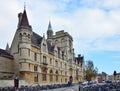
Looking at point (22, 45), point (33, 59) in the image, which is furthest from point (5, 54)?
point (33, 59)

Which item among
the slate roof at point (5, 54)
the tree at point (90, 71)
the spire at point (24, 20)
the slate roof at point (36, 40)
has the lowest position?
the tree at point (90, 71)

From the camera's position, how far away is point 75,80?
99625 mm

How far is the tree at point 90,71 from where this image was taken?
379ft

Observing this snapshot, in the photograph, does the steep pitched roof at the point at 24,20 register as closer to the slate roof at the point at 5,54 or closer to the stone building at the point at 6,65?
the slate roof at the point at 5,54

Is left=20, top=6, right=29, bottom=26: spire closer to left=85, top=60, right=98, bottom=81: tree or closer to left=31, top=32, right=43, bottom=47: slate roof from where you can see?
left=31, top=32, right=43, bottom=47: slate roof

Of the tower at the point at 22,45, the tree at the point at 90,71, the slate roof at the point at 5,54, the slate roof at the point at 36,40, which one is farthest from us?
the tree at the point at 90,71

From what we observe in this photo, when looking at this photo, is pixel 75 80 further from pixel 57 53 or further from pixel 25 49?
pixel 25 49

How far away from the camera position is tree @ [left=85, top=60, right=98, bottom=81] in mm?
115625

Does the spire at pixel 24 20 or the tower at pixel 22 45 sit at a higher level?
the spire at pixel 24 20

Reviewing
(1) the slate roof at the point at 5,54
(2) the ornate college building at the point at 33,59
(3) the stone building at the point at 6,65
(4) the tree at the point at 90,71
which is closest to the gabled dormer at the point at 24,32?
(2) the ornate college building at the point at 33,59

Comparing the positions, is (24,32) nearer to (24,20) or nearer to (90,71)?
(24,20)

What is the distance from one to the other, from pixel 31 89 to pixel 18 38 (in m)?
17.0

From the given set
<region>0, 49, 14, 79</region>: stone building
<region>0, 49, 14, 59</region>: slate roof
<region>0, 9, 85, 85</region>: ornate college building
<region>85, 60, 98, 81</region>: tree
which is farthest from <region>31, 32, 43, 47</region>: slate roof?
<region>85, 60, 98, 81</region>: tree

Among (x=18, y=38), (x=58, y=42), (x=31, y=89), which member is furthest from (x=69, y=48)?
(x=31, y=89)
